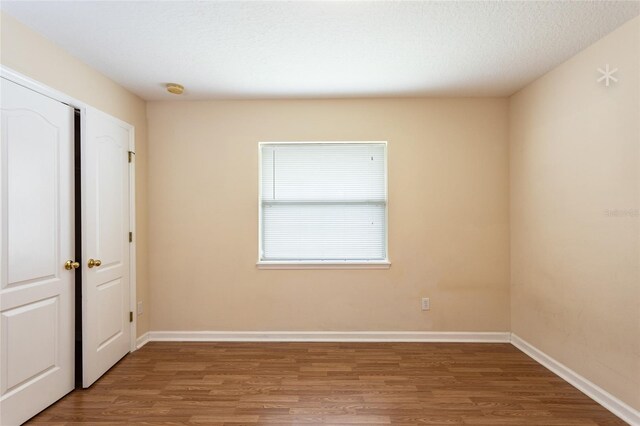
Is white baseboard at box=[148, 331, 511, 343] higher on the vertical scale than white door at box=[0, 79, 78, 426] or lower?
lower

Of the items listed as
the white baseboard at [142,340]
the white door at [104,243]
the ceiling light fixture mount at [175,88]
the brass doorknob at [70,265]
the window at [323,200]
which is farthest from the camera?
the window at [323,200]

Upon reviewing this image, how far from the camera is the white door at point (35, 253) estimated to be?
2008 mm

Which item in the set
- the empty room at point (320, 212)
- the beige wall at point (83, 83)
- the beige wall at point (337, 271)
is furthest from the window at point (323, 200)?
the beige wall at point (83, 83)

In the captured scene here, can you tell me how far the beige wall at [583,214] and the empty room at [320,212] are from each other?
17 millimetres

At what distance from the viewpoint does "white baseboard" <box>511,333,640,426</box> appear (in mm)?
2139

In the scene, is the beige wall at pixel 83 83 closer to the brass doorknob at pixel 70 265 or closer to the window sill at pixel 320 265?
the brass doorknob at pixel 70 265

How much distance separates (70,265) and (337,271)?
2.31 m

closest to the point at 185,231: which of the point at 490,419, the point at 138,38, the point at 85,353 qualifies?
the point at 85,353

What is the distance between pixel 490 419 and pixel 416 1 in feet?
8.66

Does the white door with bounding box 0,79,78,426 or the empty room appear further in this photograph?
the empty room

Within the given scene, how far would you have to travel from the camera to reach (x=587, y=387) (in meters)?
2.46

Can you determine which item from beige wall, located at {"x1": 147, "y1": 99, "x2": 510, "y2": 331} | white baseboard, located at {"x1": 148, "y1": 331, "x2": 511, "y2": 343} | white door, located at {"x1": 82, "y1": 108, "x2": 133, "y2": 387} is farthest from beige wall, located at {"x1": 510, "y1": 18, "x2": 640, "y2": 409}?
white door, located at {"x1": 82, "y1": 108, "x2": 133, "y2": 387}

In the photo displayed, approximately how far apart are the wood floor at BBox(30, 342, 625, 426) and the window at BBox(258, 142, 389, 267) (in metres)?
1.01

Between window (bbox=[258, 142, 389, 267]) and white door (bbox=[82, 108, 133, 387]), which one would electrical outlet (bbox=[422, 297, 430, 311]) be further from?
white door (bbox=[82, 108, 133, 387])
